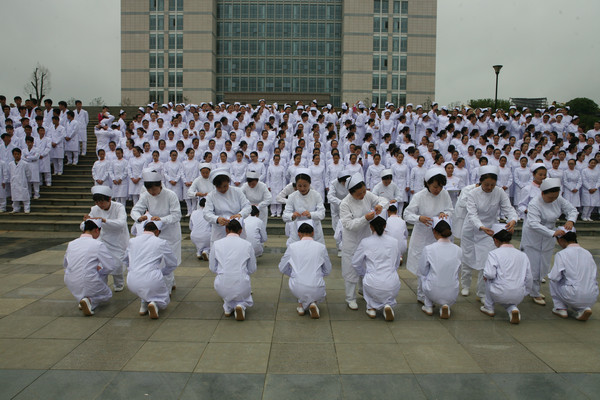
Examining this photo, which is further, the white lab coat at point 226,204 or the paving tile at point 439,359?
the white lab coat at point 226,204

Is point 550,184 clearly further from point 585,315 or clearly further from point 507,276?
point 585,315

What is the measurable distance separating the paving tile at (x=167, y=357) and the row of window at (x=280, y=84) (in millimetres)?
45030

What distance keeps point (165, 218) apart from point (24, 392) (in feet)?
10.0

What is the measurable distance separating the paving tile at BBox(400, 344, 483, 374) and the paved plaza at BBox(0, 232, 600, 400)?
0.01 metres

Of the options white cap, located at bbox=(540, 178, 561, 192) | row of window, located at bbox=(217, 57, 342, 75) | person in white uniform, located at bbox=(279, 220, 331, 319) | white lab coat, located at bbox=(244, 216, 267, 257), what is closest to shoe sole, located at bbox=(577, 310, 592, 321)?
white cap, located at bbox=(540, 178, 561, 192)

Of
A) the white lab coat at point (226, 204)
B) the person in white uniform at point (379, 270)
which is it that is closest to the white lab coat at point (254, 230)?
the white lab coat at point (226, 204)

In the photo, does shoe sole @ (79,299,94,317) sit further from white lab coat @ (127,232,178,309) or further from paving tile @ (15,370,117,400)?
paving tile @ (15,370,117,400)

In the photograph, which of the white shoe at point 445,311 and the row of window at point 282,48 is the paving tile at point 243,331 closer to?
the white shoe at point 445,311

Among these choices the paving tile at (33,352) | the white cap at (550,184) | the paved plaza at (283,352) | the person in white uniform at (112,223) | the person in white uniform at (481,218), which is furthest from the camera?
the person in white uniform at (112,223)

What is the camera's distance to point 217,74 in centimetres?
4762

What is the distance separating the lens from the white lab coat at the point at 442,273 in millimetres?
5234

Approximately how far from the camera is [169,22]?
151 feet

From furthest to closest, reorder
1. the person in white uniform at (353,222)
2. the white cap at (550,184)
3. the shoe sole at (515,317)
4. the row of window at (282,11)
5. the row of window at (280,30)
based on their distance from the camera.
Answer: the row of window at (280,30) → the row of window at (282,11) → the white cap at (550,184) → the person in white uniform at (353,222) → the shoe sole at (515,317)

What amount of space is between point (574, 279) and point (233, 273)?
14.2ft
